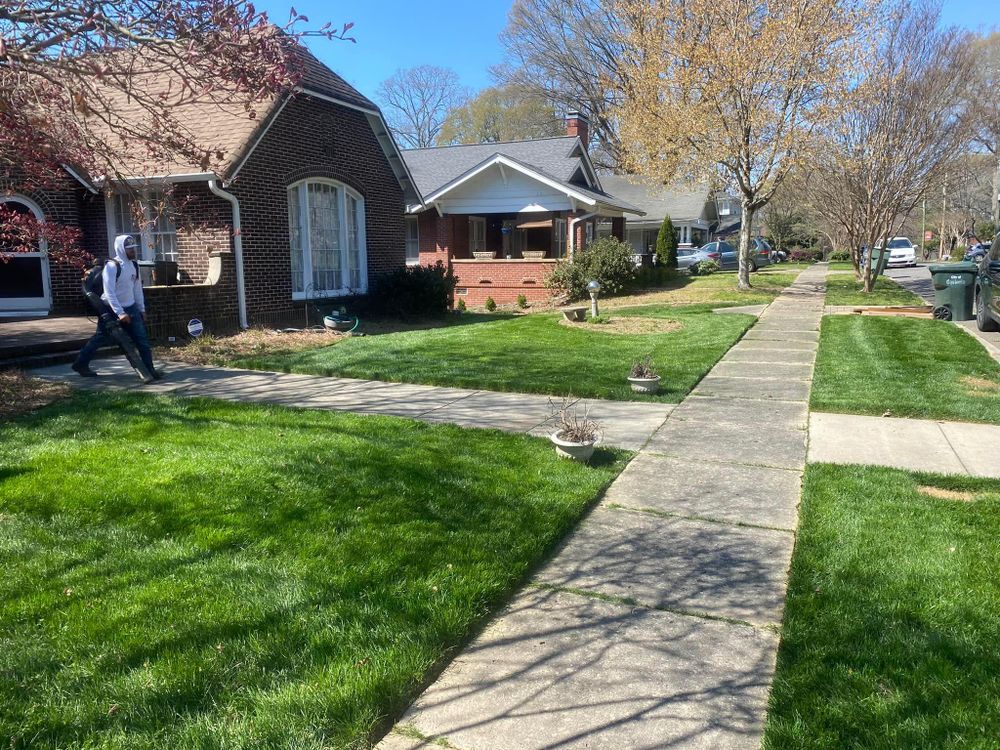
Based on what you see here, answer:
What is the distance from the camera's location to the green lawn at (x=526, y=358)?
898 cm

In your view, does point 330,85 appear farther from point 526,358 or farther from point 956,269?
point 956,269

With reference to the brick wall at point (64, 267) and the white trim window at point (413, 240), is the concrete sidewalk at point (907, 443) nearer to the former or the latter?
the brick wall at point (64, 267)

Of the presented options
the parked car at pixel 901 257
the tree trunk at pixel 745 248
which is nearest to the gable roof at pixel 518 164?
the tree trunk at pixel 745 248

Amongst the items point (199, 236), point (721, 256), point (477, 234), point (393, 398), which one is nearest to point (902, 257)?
point (721, 256)

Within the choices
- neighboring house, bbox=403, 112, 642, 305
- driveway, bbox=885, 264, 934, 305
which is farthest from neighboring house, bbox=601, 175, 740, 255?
neighboring house, bbox=403, 112, 642, 305

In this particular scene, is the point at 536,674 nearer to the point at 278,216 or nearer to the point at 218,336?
the point at 218,336

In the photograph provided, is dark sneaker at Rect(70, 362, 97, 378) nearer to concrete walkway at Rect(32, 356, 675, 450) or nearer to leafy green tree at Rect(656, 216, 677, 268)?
concrete walkway at Rect(32, 356, 675, 450)

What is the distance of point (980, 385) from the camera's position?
8828 millimetres

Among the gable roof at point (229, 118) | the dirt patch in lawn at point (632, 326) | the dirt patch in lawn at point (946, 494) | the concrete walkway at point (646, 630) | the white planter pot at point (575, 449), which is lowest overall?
the concrete walkway at point (646, 630)

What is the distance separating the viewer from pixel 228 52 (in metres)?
4.69

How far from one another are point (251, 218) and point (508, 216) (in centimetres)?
1423

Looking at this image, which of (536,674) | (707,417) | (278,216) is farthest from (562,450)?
(278,216)

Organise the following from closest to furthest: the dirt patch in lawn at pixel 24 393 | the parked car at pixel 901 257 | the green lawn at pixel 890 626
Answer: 1. the green lawn at pixel 890 626
2. the dirt patch in lawn at pixel 24 393
3. the parked car at pixel 901 257

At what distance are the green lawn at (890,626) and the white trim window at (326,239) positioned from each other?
11916 millimetres
